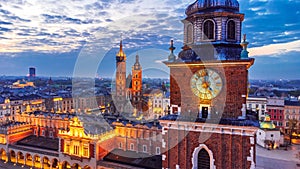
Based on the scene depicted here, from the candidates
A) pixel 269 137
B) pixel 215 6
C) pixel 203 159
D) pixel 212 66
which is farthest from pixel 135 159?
pixel 269 137

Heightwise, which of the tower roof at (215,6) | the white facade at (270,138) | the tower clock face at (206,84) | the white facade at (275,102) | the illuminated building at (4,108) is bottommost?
the white facade at (270,138)

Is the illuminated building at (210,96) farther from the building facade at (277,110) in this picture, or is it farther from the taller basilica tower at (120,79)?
the taller basilica tower at (120,79)

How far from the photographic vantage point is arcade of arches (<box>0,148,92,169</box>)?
34344 mm

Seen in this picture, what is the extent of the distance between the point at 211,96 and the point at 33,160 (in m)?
33.7

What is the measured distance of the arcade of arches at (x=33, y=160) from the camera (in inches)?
1352

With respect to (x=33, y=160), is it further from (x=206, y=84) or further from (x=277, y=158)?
(x=277, y=158)

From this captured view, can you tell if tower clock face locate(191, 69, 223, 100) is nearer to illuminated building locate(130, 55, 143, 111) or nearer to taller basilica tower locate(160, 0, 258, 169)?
taller basilica tower locate(160, 0, 258, 169)

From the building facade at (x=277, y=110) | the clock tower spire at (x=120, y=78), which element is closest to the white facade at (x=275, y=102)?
the building facade at (x=277, y=110)

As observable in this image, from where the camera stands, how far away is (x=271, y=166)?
33438 mm

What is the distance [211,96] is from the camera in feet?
51.7

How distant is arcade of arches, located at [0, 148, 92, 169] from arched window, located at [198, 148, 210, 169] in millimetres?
23403

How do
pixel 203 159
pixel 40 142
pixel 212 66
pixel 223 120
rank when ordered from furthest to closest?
pixel 40 142 → pixel 203 159 → pixel 212 66 → pixel 223 120

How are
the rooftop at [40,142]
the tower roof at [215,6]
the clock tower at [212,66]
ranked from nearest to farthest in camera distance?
the clock tower at [212,66], the tower roof at [215,6], the rooftop at [40,142]

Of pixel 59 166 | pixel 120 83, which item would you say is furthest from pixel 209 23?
pixel 120 83
